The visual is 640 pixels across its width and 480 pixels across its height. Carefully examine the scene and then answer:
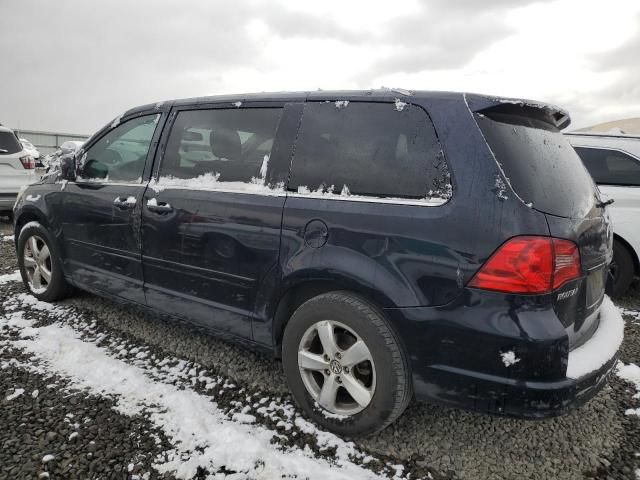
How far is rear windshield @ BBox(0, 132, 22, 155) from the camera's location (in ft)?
25.3

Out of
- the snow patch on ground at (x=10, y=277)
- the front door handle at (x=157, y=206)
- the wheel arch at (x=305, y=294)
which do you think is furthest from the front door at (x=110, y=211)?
the snow patch on ground at (x=10, y=277)

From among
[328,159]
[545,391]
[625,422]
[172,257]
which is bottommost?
[625,422]

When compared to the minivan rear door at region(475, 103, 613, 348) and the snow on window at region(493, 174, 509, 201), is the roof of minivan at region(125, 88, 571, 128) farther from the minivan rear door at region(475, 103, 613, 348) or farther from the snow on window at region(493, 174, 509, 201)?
the snow on window at region(493, 174, 509, 201)

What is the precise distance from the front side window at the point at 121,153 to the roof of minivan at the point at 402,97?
0.58 metres

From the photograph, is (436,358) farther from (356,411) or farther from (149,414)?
(149,414)

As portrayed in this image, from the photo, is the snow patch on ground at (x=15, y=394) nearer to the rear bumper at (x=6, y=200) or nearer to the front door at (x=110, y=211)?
the front door at (x=110, y=211)

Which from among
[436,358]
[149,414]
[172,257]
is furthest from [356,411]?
[172,257]

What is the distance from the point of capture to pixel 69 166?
11.7 feet

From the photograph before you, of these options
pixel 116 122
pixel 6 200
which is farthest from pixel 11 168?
pixel 116 122

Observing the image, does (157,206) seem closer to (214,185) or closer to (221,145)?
Answer: (214,185)

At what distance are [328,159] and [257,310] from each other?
0.89m

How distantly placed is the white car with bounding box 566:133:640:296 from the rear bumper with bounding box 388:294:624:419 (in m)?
3.19

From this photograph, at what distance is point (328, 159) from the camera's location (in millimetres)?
2275

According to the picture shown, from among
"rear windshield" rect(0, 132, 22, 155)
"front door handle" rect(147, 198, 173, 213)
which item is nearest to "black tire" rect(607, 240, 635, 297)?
"front door handle" rect(147, 198, 173, 213)
